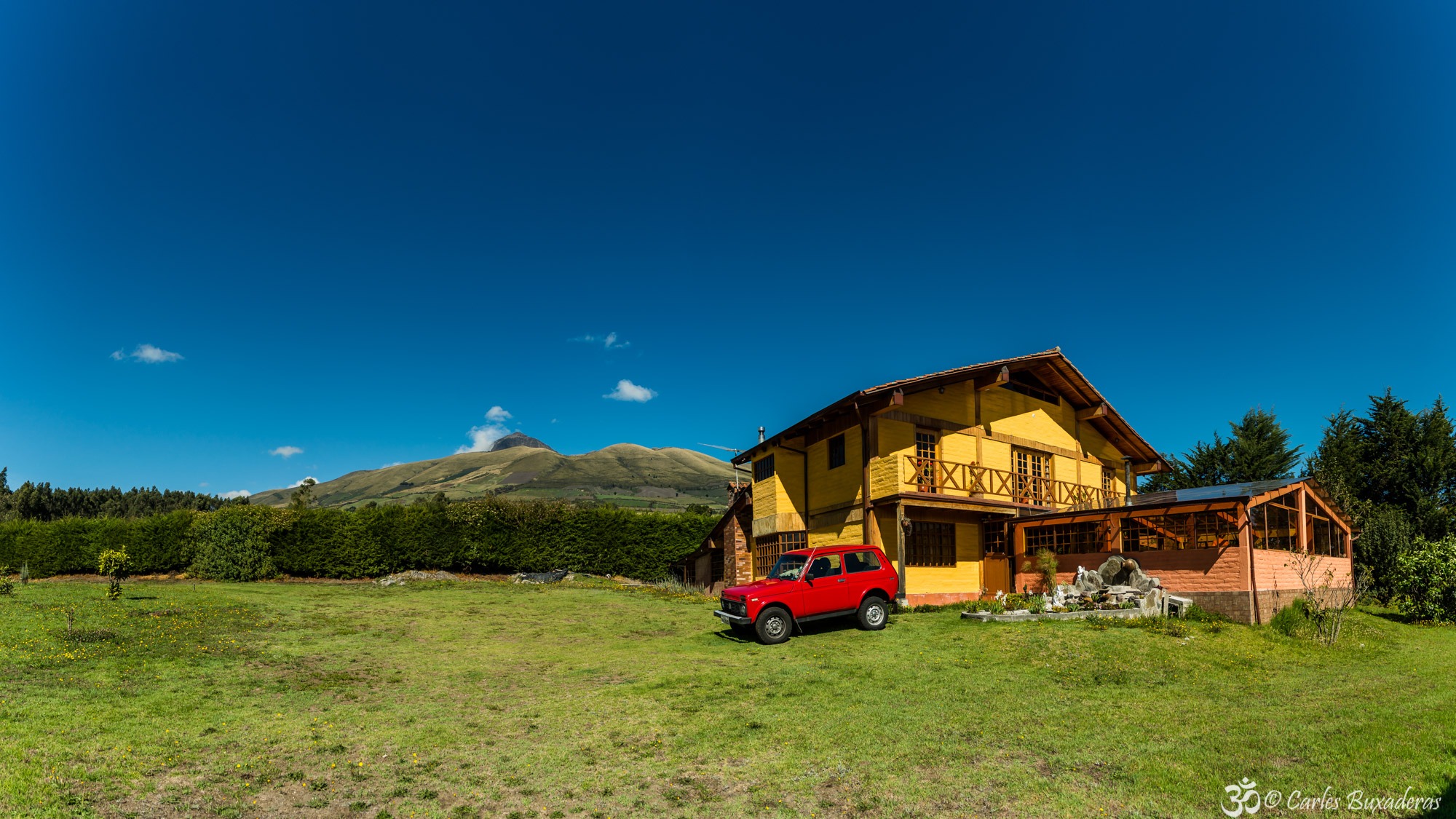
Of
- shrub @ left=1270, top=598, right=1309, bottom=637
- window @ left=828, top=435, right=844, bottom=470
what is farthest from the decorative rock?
shrub @ left=1270, top=598, right=1309, bottom=637

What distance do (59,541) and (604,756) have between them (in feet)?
119

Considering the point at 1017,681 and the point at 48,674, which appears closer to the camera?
the point at 48,674

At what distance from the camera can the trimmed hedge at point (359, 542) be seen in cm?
2962

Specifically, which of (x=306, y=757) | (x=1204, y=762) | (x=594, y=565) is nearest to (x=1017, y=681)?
(x=1204, y=762)

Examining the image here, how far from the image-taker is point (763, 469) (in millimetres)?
28547

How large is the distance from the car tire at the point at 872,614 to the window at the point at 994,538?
8.76 m

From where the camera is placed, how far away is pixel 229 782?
6.99 meters

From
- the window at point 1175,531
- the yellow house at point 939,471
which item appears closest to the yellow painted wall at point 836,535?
the yellow house at point 939,471

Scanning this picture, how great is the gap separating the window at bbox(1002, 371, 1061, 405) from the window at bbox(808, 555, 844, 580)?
11.6 meters

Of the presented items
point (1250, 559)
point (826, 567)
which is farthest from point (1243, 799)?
point (1250, 559)

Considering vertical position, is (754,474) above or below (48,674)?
Result: above

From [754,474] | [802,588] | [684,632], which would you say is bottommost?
[684,632]

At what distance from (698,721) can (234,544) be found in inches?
1108

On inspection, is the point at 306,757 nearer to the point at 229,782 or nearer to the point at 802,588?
the point at 229,782
